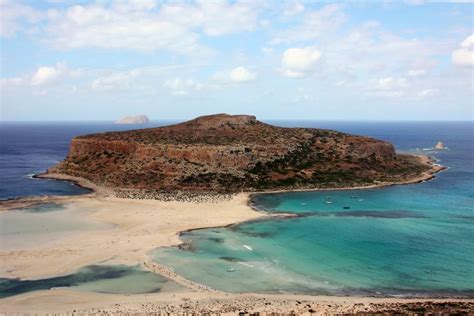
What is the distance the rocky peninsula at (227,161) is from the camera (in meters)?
90.8

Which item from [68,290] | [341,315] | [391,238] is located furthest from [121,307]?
[391,238]

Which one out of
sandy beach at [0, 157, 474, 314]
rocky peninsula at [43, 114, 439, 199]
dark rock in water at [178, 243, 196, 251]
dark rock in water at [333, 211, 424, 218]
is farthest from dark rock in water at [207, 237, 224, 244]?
rocky peninsula at [43, 114, 439, 199]

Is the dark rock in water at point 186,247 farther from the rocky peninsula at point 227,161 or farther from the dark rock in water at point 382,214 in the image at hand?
the rocky peninsula at point 227,161

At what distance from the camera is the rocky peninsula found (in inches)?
3573

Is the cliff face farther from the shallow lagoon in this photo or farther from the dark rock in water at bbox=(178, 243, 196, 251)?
the dark rock in water at bbox=(178, 243, 196, 251)

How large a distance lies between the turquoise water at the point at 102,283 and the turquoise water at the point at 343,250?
3.37m

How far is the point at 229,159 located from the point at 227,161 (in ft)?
2.17

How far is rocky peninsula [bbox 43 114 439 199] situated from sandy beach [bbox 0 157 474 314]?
12794 mm

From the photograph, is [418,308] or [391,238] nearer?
[418,308]

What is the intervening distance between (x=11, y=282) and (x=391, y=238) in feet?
141

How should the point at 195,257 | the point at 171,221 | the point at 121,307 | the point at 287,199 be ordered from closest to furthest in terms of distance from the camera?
the point at 121,307 → the point at 195,257 → the point at 171,221 → the point at 287,199

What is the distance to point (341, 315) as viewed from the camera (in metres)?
34.0

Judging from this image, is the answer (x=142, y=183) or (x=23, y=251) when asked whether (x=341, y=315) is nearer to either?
(x=23, y=251)

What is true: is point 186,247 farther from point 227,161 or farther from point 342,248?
point 227,161
